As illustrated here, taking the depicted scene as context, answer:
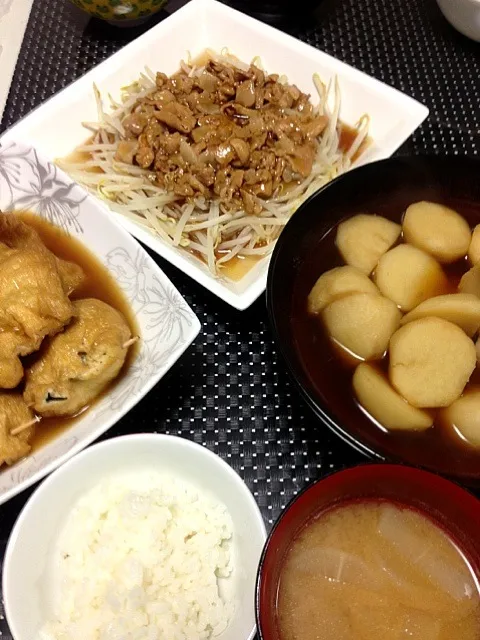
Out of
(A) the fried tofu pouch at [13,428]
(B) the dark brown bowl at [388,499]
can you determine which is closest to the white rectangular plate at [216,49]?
(A) the fried tofu pouch at [13,428]

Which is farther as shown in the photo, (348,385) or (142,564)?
(348,385)

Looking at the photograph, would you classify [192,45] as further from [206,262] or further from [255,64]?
[206,262]

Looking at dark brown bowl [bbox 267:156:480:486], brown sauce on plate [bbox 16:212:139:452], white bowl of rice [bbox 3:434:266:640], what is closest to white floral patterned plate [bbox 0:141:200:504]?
brown sauce on plate [bbox 16:212:139:452]

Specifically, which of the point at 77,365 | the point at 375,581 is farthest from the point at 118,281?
the point at 375,581

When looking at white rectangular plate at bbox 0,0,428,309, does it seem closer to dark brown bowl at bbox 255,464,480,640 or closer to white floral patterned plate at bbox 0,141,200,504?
white floral patterned plate at bbox 0,141,200,504

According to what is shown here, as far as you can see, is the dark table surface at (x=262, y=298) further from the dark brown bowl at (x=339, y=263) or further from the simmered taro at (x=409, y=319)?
the simmered taro at (x=409, y=319)

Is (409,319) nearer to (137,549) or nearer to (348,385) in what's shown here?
(348,385)
